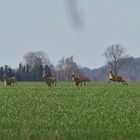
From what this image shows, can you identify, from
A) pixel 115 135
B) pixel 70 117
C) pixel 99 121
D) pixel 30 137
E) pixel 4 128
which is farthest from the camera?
pixel 70 117

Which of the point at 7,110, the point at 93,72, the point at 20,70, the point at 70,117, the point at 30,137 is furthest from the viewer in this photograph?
the point at 93,72

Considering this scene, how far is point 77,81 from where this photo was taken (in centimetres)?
4100

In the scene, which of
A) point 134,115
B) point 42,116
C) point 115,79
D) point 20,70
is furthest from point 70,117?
point 20,70

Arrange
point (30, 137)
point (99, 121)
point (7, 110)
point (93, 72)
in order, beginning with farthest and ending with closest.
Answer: point (93, 72) < point (7, 110) < point (99, 121) < point (30, 137)

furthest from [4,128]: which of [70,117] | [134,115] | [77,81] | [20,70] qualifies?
[20,70]

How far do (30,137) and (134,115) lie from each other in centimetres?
645

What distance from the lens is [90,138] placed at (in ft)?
34.8

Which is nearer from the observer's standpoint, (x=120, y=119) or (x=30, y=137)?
(x=30, y=137)

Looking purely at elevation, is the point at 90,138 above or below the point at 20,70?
below

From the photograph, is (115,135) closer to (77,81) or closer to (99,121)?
(99,121)

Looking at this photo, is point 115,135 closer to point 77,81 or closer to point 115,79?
point 77,81

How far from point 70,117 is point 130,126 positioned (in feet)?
9.01

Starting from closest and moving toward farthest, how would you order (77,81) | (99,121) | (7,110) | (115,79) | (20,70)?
(99,121) < (7,110) < (77,81) < (115,79) < (20,70)

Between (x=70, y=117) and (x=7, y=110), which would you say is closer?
(x=70, y=117)
